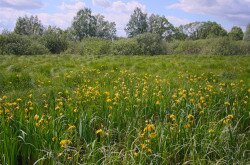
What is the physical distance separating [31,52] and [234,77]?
1803cm

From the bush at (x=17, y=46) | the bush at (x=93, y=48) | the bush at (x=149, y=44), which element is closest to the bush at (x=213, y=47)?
the bush at (x=149, y=44)

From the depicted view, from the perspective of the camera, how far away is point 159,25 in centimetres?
6406

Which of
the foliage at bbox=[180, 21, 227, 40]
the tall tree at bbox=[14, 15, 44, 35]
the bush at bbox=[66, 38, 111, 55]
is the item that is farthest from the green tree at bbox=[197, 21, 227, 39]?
the bush at bbox=[66, 38, 111, 55]

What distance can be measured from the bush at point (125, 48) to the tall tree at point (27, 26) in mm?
33631

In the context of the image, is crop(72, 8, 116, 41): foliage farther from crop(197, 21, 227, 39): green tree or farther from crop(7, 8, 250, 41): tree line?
crop(197, 21, 227, 39): green tree

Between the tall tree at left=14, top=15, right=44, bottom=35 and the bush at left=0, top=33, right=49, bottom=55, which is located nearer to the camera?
the bush at left=0, top=33, right=49, bottom=55

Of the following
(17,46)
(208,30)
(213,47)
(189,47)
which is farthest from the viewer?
(208,30)

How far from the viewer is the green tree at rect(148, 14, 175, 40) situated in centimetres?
6356

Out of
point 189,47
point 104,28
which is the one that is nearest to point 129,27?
point 104,28

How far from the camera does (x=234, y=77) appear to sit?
34.1ft

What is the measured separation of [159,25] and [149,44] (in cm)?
3729

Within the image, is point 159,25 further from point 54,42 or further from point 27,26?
point 54,42

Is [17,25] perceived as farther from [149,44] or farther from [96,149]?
[96,149]

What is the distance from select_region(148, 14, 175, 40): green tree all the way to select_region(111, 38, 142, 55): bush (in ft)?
122
